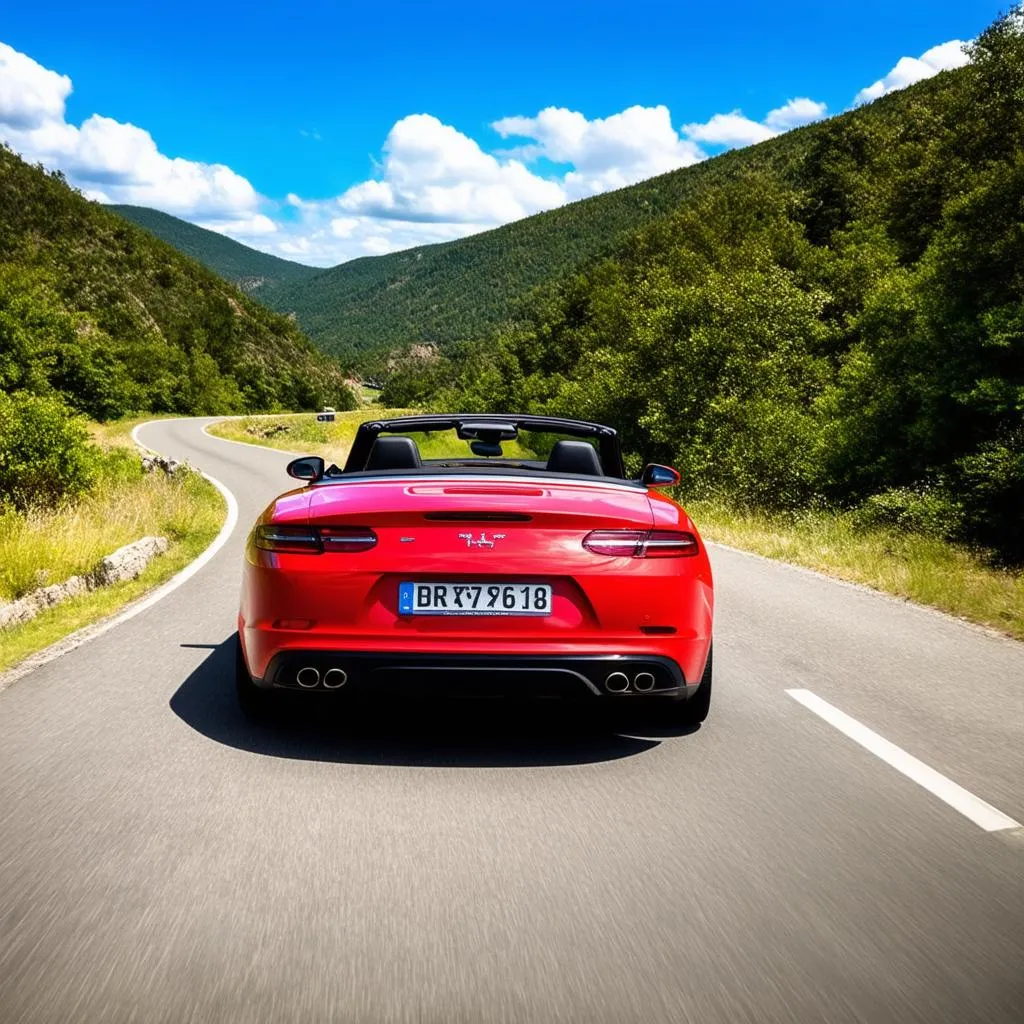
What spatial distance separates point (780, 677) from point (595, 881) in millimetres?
3009

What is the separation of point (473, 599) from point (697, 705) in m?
1.27

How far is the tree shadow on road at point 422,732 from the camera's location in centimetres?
411

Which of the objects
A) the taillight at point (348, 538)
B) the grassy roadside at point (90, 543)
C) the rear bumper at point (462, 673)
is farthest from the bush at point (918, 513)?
the taillight at point (348, 538)

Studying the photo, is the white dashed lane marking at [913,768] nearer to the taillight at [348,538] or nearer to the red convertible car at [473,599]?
the red convertible car at [473,599]

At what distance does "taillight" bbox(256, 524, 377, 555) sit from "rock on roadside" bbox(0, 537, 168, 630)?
161 inches

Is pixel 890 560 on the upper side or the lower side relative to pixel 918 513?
upper

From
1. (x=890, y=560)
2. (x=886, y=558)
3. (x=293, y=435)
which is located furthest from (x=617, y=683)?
(x=293, y=435)

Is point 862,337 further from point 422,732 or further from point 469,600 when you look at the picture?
point 469,600

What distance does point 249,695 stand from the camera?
443 centimetres

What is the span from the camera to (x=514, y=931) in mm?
2566

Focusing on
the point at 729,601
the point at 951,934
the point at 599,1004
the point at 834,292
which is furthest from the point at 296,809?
the point at 834,292

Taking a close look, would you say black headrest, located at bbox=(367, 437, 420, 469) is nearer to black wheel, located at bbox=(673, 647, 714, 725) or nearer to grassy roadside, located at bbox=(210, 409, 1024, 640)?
black wheel, located at bbox=(673, 647, 714, 725)

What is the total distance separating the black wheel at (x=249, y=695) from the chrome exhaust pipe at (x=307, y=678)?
1.44 feet

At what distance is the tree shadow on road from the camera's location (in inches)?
162
